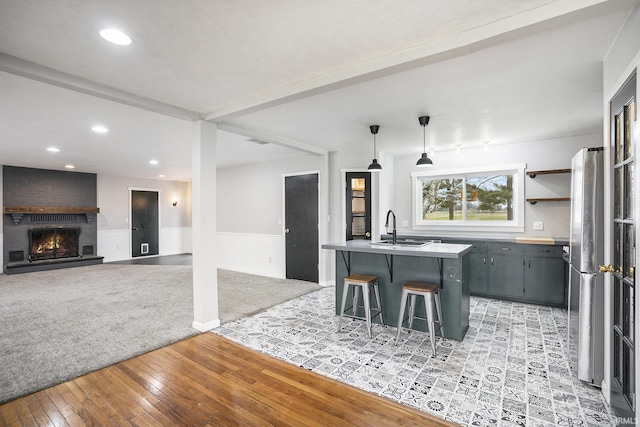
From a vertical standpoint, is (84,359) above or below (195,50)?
below

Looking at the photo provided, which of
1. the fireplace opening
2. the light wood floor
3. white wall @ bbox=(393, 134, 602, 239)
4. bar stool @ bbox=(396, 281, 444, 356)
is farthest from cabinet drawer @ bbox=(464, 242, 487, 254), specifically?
the fireplace opening

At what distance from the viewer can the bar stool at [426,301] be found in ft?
9.54

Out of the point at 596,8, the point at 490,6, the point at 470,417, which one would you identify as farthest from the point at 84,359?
the point at 596,8

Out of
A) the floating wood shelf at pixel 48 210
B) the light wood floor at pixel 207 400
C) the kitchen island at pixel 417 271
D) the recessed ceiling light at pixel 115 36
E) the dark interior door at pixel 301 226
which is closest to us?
the recessed ceiling light at pixel 115 36

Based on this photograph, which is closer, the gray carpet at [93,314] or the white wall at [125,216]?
the gray carpet at [93,314]

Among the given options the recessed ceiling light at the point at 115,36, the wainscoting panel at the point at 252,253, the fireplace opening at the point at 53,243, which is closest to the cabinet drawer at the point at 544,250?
the wainscoting panel at the point at 252,253

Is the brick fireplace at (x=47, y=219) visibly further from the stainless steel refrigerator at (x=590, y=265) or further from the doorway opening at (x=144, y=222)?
the stainless steel refrigerator at (x=590, y=265)

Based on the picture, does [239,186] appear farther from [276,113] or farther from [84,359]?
[84,359]

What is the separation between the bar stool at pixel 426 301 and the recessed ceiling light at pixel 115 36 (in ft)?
9.71

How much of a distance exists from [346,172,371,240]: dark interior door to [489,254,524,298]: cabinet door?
2.02 metres

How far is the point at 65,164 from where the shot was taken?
279 inches

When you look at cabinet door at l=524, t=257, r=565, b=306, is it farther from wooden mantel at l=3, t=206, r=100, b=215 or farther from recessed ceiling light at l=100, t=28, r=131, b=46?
Result: wooden mantel at l=3, t=206, r=100, b=215

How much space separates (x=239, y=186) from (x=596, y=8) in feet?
21.4

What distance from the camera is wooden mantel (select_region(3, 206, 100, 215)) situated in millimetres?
7131
